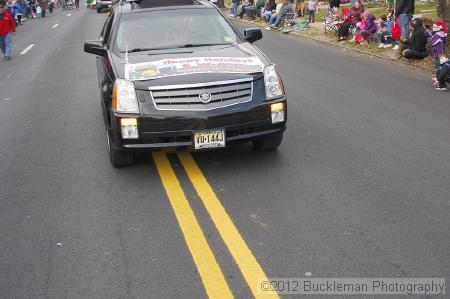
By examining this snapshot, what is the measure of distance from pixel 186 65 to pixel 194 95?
1.56ft

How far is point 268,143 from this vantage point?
639cm

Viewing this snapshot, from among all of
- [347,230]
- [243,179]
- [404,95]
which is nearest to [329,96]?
[404,95]

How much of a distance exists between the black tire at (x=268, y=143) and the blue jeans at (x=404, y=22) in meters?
9.43

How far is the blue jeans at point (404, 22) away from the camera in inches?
567

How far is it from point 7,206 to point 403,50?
10.9 meters

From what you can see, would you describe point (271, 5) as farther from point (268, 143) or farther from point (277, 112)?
point (277, 112)

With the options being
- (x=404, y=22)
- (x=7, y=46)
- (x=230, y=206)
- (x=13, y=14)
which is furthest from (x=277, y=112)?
(x=13, y=14)

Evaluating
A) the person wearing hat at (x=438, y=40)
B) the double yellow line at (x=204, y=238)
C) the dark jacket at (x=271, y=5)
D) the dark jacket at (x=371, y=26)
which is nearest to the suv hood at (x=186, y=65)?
the double yellow line at (x=204, y=238)

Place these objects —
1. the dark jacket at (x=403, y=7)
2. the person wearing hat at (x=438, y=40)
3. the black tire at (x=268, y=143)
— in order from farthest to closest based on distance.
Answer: the dark jacket at (x=403, y=7) < the person wearing hat at (x=438, y=40) < the black tire at (x=268, y=143)

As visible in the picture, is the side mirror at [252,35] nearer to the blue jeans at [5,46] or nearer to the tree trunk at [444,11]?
the tree trunk at [444,11]

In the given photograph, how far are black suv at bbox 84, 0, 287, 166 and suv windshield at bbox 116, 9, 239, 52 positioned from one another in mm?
133

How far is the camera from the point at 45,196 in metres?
5.51

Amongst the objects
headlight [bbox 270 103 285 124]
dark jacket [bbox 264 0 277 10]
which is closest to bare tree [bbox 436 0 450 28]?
headlight [bbox 270 103 285 124]

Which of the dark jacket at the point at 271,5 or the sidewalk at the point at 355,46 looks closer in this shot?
the sidewalk at the point at 355,46
